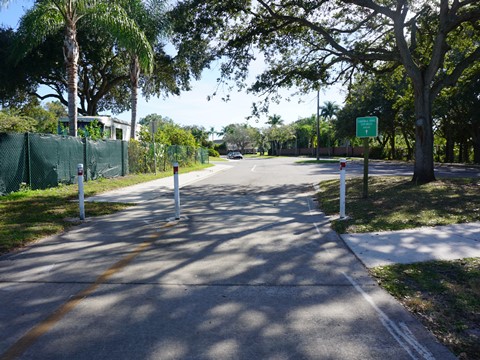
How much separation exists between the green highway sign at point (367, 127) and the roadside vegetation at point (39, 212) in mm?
6992

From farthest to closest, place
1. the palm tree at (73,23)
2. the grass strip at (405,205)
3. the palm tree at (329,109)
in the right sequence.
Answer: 1. the palm tree at (329,109)
2. the palm tree at (73,23)
3. the grass strip at (405,205)

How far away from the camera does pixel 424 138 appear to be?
1391cm

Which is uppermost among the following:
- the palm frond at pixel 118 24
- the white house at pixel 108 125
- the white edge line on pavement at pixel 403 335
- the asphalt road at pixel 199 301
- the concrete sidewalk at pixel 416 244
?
the palm frond at pixel 118 24

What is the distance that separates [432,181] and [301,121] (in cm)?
9307

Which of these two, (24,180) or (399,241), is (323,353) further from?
(24,180)

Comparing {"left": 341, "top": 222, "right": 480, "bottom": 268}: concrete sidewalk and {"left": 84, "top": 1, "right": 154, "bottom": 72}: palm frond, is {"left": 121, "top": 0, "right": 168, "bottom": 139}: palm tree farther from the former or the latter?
{"left": 341, "top": 222, "right": 480, "bottom": 268}: concrete sidewalk

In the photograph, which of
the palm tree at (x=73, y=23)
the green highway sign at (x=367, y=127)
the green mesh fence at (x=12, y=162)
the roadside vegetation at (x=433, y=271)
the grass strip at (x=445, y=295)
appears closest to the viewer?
the grass strip at (x=445, y=295)

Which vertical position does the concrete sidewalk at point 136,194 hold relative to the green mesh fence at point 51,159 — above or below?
below

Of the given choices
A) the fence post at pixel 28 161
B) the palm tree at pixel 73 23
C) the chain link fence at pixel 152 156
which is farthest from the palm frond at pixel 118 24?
the chain link fence at pixel 152 156

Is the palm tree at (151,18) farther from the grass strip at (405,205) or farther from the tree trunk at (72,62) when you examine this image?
the grass strip at (405,205)

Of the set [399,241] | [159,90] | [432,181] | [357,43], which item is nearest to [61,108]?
[159,90]

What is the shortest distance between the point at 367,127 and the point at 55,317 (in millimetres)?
9073

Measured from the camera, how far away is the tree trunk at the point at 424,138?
45.4 feet

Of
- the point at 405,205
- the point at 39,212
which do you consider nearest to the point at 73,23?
the point at 39,212
